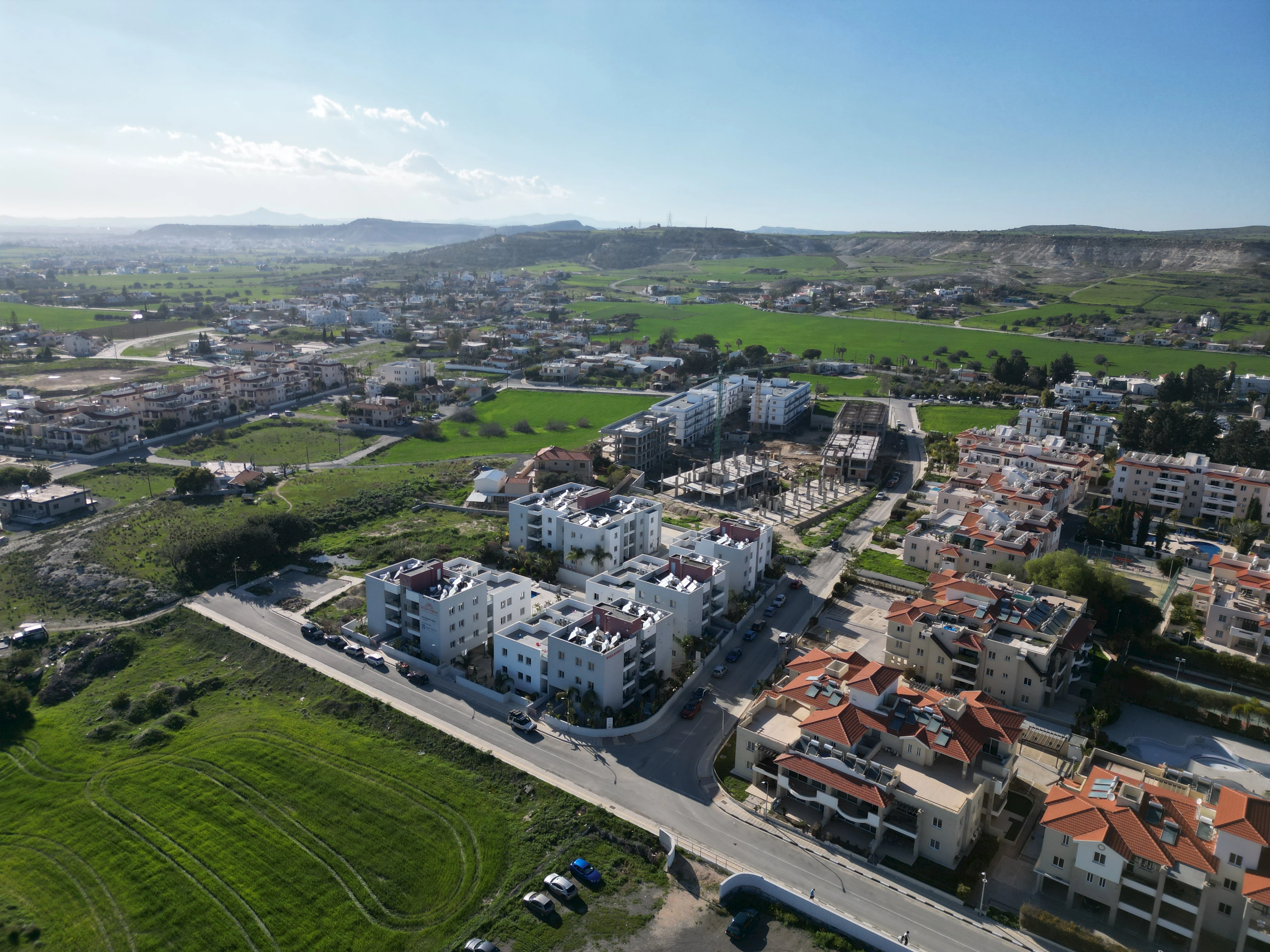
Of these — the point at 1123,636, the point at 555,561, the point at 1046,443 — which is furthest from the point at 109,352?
the point at 1123,636

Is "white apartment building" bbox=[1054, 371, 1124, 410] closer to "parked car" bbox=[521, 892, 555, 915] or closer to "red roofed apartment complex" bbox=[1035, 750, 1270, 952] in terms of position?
"red roofed apartment complex" bbox=[1035, 750, 1270, 952]

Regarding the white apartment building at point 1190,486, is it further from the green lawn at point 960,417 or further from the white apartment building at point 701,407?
the white apartment building at point 701,407

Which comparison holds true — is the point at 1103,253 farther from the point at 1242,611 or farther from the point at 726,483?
the point at 1242,611

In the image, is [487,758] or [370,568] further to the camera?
[370,568]

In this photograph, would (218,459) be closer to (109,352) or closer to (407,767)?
(407,767)

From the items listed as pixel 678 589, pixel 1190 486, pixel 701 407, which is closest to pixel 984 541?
pixel 678 589

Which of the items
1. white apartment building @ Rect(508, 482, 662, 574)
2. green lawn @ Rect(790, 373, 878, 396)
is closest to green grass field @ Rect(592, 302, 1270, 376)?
green lawn @ Rect(790, 373, 878, 396)
